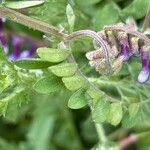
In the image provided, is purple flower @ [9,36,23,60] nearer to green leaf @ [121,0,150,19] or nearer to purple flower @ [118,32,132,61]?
green leaf @ [121,0,150,19]

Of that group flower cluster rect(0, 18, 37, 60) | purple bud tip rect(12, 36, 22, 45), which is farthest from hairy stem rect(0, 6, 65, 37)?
purple bud tip rect(12, 36, 22, 45)

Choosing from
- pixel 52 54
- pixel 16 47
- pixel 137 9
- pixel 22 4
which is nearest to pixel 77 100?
pixel 52 54

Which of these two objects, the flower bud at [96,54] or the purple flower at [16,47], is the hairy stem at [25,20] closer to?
the flower bud at [96,54]

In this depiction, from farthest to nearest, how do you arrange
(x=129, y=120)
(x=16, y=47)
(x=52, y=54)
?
(x=16, y=47) → (x=129, y=120) → (x=52, y=54)

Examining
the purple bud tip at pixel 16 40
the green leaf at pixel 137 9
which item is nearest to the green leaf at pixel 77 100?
the green leaf at pixel 137 9

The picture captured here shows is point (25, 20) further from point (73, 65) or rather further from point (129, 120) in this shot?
point (129, 120)

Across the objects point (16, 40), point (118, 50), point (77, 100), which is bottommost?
point (16, 40)

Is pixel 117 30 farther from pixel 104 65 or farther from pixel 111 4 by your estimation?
pixel 111 4
